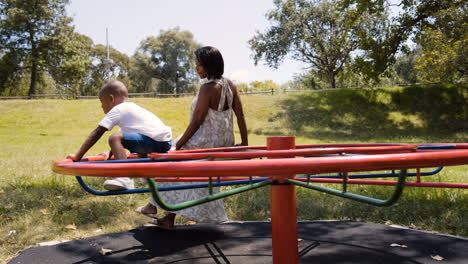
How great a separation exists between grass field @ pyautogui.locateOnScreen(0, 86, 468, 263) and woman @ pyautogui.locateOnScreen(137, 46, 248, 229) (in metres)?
0.90

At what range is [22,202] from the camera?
4363 mm

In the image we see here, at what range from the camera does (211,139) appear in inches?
122

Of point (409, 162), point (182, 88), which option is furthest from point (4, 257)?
point (182, 88)

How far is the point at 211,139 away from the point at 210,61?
1.97 ft

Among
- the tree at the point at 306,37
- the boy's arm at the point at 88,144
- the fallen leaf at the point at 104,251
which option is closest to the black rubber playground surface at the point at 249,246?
the fallen leaf at the point at 104,251

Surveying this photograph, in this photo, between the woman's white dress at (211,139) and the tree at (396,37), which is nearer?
the woman's white dress at (211,139)

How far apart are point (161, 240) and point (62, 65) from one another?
28.0 metres

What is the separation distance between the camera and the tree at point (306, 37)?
90.8ft

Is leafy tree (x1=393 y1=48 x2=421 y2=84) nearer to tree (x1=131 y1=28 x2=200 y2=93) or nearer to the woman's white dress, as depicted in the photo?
tree (x1=131 y1=28 x2=200 y2=93)

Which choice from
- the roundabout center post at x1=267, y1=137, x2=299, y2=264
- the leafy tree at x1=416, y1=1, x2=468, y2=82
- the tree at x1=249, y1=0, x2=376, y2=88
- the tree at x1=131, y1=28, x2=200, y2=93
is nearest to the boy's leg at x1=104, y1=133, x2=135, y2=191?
the roundabout center post at x1=267, y1=137, x2=299, y2=264

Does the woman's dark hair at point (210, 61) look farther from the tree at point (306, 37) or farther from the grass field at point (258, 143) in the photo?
the tree at point (306, 37)

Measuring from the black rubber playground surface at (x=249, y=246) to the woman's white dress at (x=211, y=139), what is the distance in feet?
0.72

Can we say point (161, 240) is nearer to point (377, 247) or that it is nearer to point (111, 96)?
point (111, 96)

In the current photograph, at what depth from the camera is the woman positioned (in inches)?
118
